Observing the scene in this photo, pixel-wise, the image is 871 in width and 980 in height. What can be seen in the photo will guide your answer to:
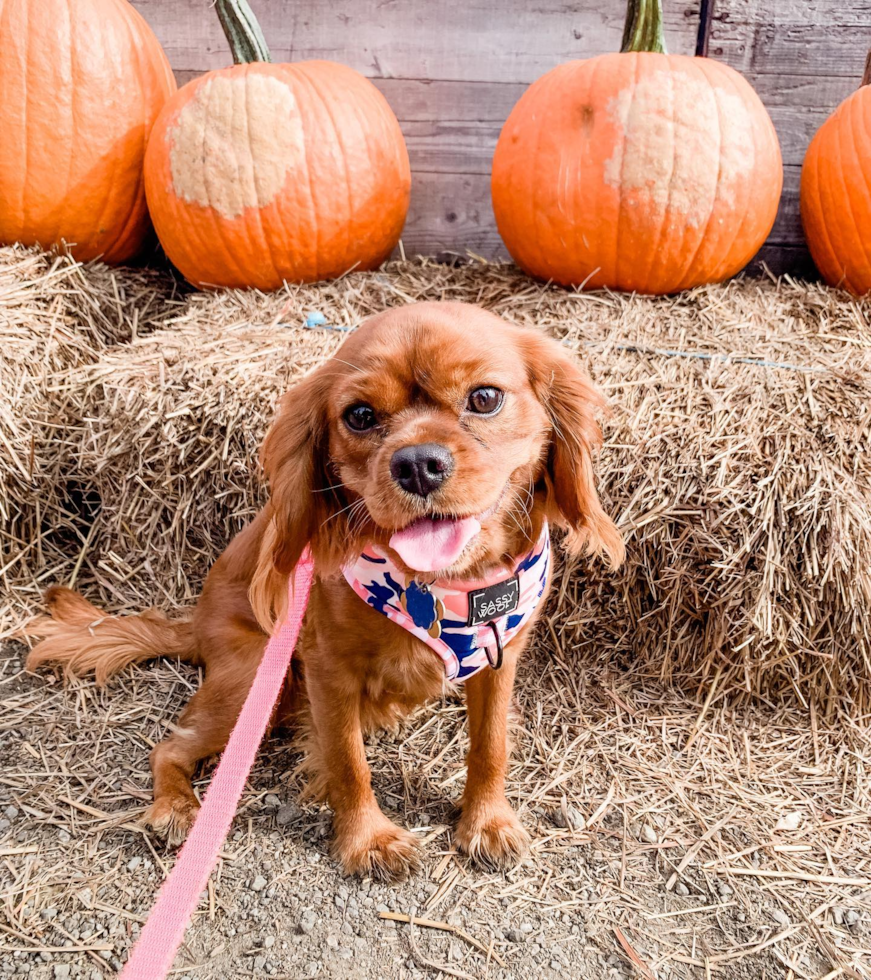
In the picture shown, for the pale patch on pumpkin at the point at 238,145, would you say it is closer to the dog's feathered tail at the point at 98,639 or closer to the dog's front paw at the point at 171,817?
the dog's feathered tail at the point at 98,639

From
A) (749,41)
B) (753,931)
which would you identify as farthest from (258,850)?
(749,41)

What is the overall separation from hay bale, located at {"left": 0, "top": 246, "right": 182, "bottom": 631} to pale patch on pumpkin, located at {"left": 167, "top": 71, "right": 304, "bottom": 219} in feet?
2.29

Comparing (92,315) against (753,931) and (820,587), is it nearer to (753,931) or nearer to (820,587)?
(820,587)

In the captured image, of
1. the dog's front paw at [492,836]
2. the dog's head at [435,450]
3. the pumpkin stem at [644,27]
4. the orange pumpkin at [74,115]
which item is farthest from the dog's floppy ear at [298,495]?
the pumpkin stem at [644,27]

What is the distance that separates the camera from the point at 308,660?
1889 millimetres

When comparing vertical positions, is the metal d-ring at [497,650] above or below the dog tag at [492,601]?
below

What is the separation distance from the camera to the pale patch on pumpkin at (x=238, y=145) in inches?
120

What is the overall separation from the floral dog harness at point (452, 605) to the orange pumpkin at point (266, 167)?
1.95 m

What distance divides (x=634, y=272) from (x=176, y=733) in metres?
2.34

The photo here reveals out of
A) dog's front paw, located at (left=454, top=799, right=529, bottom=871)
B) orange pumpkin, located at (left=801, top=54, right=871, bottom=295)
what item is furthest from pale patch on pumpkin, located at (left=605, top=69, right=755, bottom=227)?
dog's front paw, located at (left=454, top=799, right=529, bottom=871)

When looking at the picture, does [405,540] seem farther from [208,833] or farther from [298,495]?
[208,833]

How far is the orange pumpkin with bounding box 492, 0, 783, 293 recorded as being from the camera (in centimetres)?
287

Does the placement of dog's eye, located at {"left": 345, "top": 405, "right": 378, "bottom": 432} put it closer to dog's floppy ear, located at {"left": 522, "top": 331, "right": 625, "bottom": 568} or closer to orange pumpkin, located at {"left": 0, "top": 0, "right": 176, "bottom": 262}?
dog's floppy ear, located at {"left": 522, "top": 331, "right": 625, "bottom": 568}

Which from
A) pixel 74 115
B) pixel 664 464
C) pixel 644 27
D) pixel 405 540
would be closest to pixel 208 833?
pixel 405 540
